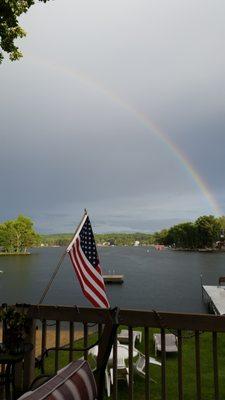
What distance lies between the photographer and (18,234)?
145m

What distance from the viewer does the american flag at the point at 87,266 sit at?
16.3 ft

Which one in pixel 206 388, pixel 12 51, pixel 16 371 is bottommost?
pixel 206 388

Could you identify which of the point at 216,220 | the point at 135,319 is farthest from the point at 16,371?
the point at 216,220

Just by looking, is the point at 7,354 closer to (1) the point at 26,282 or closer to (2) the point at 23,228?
(1) the point at 26,282

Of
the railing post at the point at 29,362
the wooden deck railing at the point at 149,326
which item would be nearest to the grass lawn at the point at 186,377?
the railing post at the point at 29,362

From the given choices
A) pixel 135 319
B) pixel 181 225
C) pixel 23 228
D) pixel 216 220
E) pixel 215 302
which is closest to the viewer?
pixel 135 319

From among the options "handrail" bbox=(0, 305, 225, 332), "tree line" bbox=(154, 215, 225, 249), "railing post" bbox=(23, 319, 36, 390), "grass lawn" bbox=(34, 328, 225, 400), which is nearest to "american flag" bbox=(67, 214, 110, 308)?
"handrail" bbox=(0, 305, 225, 332)

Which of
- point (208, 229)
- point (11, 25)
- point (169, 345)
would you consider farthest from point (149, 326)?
point (208, 229)

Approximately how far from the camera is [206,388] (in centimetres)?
722

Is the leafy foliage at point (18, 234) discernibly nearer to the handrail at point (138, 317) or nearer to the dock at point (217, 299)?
the dock at point (217, 299)

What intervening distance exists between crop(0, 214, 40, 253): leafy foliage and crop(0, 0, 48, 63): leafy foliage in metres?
139

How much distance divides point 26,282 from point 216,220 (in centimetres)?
11924

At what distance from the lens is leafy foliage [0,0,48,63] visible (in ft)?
26.2

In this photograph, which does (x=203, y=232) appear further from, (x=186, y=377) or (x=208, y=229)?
(x=186, y=377)
